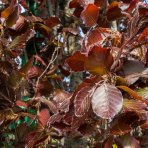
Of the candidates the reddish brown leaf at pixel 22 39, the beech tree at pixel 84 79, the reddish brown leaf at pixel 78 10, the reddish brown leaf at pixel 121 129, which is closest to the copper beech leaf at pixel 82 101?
the beech tree at pixel 84 79

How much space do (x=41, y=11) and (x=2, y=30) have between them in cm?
42

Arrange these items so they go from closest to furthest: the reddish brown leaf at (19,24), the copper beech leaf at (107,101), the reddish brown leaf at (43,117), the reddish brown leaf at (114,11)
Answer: the copper beech leaf at (107,101), the reddish brown leaf at (43,117), the reddish brown leaf at (114,11), the reddish brown leaf at (19,24)

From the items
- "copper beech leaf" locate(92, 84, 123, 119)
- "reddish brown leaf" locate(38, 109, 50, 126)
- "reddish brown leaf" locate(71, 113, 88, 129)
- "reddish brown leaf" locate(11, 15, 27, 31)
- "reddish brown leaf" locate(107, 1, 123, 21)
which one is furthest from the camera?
"reddish brown leaf" locate(11, 15, 27, 31)

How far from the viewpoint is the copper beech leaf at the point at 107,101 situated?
2.61ft

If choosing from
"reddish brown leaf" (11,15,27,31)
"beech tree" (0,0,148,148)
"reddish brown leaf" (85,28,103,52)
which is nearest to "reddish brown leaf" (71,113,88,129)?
"beech tree" (0,0,148,148)

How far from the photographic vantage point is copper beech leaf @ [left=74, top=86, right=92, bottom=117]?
0.85 m

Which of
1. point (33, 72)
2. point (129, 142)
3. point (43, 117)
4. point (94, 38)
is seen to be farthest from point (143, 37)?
point (33, 72)

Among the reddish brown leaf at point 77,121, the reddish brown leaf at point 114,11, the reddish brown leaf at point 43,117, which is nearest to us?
the reddish brown leaf at point 77,121

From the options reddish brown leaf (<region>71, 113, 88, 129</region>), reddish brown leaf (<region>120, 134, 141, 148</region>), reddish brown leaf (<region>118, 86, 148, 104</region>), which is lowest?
reddish brown leaf (<region>120, 134, 141, 148</region>)

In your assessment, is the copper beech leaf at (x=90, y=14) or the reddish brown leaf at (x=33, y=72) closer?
the copper beech leaf at (x=90, y=14)

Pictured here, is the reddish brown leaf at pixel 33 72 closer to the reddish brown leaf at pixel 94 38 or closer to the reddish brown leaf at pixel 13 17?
the reddish brown leaf at pixel 13 17

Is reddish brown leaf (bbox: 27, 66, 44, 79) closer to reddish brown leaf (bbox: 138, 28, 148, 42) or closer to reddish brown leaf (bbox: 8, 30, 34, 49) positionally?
reddish brown leaf (bbox: 8, 30, 34, 49)

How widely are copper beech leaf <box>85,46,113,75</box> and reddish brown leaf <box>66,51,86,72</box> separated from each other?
0.03 m

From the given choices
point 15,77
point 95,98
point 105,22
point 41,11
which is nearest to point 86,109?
point 95,98
